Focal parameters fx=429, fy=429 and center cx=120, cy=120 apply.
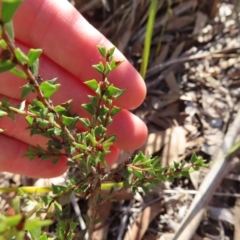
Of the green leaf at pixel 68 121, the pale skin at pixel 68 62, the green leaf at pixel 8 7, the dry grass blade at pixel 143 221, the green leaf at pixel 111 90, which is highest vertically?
the pale skin at pixel 68 62

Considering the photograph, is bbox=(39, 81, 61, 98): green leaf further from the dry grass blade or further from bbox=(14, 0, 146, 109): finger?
the dry grass blade

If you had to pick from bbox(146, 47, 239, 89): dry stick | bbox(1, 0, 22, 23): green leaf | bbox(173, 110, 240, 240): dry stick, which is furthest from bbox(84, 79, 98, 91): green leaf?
bbox(146, 47, 239, 89): dry stick

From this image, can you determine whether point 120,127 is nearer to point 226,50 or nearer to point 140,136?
point 140,136

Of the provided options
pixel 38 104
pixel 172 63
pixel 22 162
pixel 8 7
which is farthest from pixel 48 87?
pixel 172 63

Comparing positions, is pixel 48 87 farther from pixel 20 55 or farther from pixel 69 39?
pixel 69 39

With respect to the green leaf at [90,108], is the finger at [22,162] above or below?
below

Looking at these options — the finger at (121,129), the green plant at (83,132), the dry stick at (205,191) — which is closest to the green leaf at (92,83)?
the green plant at (83,132)

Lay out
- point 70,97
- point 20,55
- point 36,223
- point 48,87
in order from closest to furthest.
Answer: point 36,223 → point 20,55 → point 48,87 → point 70,97

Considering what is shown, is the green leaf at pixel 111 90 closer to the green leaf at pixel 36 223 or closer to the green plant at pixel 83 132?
the green plant at pixel 83 132
